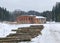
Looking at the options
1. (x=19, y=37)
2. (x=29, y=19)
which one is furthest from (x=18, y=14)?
(x=19, y=37)

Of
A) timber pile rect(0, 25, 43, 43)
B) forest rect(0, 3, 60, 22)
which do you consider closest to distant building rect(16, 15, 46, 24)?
forest rect(0, 3, 60, 22)

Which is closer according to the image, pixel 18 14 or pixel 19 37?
pixel 19 37

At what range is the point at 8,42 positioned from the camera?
1168 centimetres

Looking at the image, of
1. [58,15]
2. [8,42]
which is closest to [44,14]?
[58,15]

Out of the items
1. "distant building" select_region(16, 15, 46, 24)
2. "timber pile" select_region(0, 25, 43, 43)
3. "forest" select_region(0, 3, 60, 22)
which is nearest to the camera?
"timber pile" select_region(0, 25, 43, 43)

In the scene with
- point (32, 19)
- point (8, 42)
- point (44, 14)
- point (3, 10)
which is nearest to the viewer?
point (8, 42)

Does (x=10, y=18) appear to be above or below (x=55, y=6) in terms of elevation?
below

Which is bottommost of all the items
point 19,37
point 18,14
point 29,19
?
point 29,19

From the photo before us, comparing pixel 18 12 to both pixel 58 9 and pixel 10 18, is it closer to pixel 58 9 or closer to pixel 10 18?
pixel 10 18

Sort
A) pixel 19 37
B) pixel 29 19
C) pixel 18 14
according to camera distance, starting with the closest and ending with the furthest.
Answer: pixel 19 37
pixel 29 19
pixel 18 14

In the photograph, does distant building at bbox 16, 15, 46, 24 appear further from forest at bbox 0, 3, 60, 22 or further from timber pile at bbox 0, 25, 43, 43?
timber pile at bbox 0, 25, 43, 43

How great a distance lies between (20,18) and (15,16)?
21.9ft

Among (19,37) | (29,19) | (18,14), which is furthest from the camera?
(18,14)

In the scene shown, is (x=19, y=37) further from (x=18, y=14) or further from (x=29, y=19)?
(x=18, y=14)
